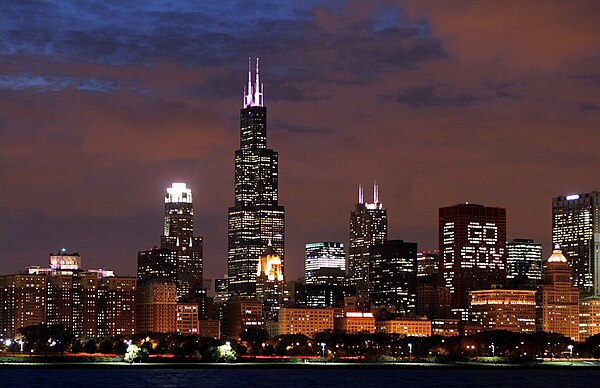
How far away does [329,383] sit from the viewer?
15500cm

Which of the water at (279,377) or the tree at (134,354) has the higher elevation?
the tree at (134,354)

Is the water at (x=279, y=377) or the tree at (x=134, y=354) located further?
the tree at (x=134, y=354)

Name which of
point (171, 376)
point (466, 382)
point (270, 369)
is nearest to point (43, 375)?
point (171, 376)

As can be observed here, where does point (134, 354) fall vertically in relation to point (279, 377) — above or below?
above

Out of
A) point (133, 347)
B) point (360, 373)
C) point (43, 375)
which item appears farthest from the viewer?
point (133, 347)

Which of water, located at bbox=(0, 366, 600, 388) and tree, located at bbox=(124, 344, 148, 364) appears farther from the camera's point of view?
tree, located at bbox=(124, 344, 148, 364)

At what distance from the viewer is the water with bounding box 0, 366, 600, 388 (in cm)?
15288

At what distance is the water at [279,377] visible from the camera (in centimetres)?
15288

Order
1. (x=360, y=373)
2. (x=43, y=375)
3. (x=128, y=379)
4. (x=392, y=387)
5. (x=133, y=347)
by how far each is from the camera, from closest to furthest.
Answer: (x=392, y=387) → (x=128, y=379) → (x=43, y=375) → (x=360, y=373) → (x=133, y=347)

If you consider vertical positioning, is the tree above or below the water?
above

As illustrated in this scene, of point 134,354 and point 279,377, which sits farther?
point 134,354

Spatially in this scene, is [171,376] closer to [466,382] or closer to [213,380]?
[213,380]

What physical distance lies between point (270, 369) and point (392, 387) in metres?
48.3

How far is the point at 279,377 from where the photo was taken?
170 m
